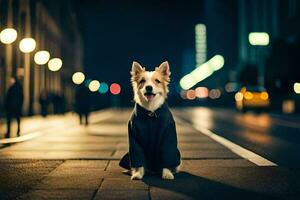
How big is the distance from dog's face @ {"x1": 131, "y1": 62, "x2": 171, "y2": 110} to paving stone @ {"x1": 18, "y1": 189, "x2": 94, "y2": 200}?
63.2 inches

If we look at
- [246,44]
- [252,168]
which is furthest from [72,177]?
[246,44]

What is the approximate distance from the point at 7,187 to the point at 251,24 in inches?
4727

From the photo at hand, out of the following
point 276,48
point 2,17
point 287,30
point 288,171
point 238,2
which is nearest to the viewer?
point 288,171

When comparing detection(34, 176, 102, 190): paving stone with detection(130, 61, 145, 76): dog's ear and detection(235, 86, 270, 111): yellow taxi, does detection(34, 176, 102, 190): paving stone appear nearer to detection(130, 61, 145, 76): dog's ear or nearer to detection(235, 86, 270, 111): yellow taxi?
detection(130, 61, 145, 76): dog's ear

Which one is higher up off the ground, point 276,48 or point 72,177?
point 276,48

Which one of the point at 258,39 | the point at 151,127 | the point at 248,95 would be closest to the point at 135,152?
the point at 151,127

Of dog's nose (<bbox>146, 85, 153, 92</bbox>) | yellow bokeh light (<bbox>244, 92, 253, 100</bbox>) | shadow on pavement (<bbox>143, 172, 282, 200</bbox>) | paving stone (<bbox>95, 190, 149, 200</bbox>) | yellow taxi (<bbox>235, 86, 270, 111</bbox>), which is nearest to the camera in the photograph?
paving stone (<bbox>95, 190, 149, 200</bbox>)

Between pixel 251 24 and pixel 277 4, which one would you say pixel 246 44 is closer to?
pixel 251 24

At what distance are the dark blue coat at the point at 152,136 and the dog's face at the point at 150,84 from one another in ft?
0.42

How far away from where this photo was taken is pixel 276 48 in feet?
Result: 171

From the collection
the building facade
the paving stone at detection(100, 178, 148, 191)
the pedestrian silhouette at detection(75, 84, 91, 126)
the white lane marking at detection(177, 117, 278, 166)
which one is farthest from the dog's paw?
the pedestrian silhouette at detection(75, 84, 91, 126)

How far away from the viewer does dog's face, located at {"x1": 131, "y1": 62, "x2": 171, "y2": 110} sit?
775 cm

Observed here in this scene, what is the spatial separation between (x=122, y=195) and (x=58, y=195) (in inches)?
29.4

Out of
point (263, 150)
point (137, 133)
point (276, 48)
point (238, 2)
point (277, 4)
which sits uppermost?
point (238, 2)
